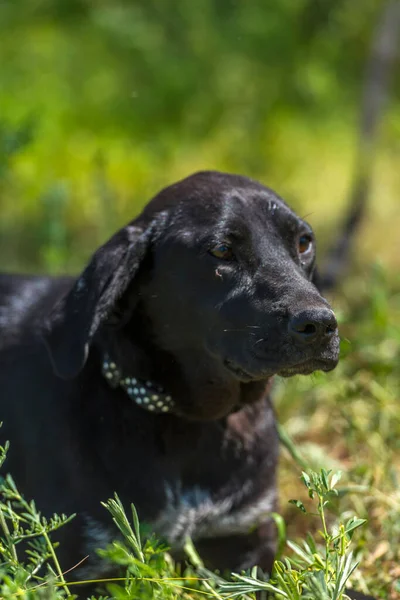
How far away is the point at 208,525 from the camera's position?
9.49 ft

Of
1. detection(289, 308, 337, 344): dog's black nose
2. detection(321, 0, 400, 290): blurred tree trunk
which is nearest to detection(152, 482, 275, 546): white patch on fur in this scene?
detection(289, 308, 337, 344): dog's black nose

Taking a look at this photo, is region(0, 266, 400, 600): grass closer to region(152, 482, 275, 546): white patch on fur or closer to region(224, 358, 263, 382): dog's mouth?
region(152, 482, 275, 546): white patch on fur

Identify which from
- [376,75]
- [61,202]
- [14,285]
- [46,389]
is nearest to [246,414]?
[46,389]

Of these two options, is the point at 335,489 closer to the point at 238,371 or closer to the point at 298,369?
the point at 298,369

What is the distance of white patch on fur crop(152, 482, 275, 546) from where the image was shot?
283 centimetres

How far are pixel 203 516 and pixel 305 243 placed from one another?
2.92 ft

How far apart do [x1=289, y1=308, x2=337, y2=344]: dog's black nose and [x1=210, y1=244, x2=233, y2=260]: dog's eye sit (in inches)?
13.8

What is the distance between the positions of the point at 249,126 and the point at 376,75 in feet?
3.59

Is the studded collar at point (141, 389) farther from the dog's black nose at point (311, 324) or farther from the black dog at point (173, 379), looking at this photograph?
the dog's black nose at point (311, 324)

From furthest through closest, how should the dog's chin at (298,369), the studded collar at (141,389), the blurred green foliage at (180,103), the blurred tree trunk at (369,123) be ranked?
the blurred green foliage at (180,103) < the blurred tree trunk at (369,123) < the studded collar at (141,389) < the dog's chin at (298,369)

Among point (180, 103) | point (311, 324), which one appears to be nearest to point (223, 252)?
point (311, 324)

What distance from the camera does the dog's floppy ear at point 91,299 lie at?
2674 millimetres

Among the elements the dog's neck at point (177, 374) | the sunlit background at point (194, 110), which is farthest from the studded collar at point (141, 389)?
the sunlit background at point (194, 110)

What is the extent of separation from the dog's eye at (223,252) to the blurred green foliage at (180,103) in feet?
9.37
